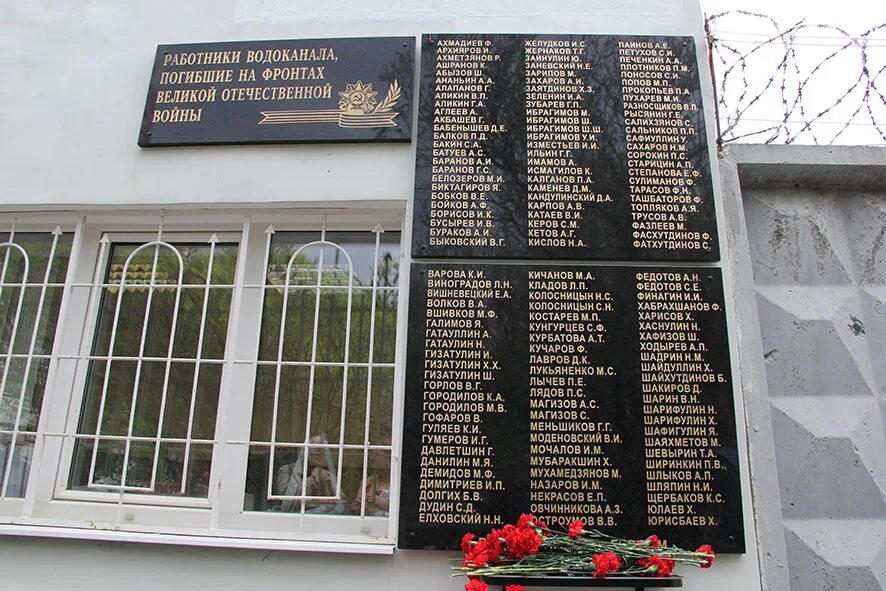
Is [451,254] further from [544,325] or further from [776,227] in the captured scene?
[776,227]

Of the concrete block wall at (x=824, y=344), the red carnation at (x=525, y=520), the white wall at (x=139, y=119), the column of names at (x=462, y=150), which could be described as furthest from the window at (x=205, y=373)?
the concrete block wall at (x=824, y=344)

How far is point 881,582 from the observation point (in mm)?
2785

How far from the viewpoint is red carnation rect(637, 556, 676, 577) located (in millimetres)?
2330

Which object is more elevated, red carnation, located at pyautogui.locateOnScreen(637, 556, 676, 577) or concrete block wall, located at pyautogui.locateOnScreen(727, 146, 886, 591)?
concrete block wall, located at pyautogui.locateOnScreen(727, 146, 886, 591)

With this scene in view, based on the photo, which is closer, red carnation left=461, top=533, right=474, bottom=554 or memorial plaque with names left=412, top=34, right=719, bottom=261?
red carnation left=461, top=533, right=474, bottom=554

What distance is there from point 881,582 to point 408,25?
3.85m

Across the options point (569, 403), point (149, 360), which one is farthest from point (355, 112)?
point (569, 403)

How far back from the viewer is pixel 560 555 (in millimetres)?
2438

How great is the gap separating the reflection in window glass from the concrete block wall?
188 centimetres

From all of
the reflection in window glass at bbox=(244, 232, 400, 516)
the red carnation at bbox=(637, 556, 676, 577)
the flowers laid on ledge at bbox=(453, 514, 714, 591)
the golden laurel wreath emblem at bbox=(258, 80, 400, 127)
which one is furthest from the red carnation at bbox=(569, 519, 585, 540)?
the golden laurel wreath emblem at bbox=(258, 80, 400, 127)

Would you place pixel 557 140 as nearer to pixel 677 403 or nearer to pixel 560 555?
pixel 677 403

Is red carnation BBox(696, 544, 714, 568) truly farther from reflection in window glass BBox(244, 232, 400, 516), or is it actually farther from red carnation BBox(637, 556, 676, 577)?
reflection in window glass BBox(244, 232, 400, 516)

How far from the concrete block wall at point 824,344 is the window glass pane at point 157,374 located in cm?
280

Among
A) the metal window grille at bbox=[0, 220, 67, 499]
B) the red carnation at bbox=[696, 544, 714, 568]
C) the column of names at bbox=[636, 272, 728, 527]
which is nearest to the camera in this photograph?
the red carnation at bbox=[696, 544, 714, 568]
